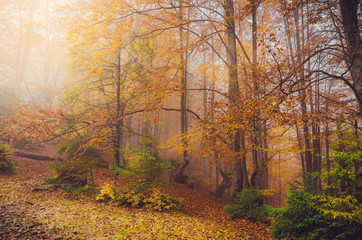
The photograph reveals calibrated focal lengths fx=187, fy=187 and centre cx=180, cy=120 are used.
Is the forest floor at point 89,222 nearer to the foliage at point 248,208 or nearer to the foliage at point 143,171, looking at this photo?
the foliage at point 248,208

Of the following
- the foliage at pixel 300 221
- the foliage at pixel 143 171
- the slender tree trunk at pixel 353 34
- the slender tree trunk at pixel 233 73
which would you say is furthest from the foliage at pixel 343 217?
the foliage at pixel 143 171

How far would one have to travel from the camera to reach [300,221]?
4.32 m

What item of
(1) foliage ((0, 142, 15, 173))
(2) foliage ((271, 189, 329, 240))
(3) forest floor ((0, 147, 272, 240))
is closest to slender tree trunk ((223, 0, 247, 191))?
(3) forest floor ((0, 147, 272, 240))

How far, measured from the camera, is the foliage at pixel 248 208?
21.2 ft

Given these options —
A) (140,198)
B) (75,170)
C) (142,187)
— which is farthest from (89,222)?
(75,170)

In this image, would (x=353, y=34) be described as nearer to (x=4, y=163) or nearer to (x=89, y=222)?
(x=89, y=222)

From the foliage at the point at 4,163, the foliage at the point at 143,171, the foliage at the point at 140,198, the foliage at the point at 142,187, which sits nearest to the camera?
the foliage at the point at 140,198

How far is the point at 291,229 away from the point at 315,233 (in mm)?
596

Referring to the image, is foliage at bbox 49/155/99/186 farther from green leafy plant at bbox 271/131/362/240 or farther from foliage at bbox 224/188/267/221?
green leafy plant at bbox 271/131/362/240

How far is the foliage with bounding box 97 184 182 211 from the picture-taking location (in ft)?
22.8

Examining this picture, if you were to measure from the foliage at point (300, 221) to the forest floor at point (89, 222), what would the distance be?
685 mm

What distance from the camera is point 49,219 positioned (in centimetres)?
472

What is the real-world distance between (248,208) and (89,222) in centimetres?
518

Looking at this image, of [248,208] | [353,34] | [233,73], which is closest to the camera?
[353,34]
